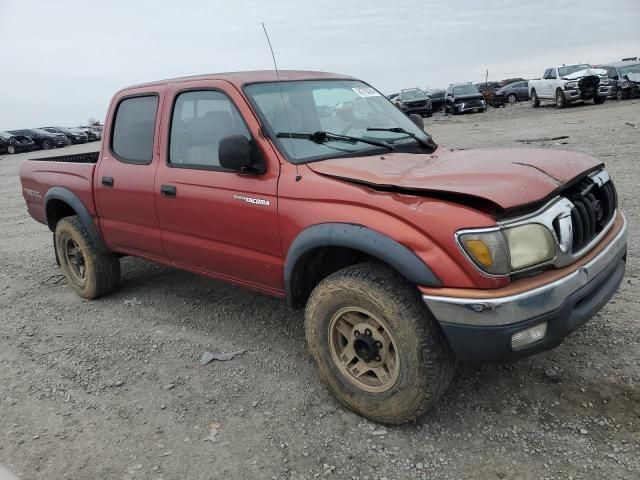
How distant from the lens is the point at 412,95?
29406 millimetres

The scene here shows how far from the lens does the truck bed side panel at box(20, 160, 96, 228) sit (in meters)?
4.68

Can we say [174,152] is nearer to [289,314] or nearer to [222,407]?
[289,314]

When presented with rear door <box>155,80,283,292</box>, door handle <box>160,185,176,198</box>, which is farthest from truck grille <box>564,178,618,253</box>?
door handle <box>160,185,176,198</box>

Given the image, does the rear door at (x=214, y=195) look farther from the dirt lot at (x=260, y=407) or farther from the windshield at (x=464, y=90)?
the windshield at (x=464, y=90)

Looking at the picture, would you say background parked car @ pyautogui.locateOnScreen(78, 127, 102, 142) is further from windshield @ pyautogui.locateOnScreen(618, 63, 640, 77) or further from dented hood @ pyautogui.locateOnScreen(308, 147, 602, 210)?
dented hood @ pyautogui.locateOnScreen(308, 147, 602, 210)

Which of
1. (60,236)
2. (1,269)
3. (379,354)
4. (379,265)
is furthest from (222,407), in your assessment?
(1,269)

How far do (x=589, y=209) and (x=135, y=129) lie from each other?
129 inches

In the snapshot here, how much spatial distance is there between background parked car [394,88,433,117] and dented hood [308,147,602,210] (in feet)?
85.6

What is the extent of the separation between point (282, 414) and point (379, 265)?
3.40ft

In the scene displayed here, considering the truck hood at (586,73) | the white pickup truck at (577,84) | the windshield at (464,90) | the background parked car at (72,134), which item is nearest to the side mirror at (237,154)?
the white pickup truck at (577,84)

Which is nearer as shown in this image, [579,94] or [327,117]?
[327,117]

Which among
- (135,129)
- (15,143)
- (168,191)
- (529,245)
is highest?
(135,129)

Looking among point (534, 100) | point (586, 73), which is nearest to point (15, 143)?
point (534, 100)

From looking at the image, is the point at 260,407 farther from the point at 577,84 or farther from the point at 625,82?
the point at 625,82
